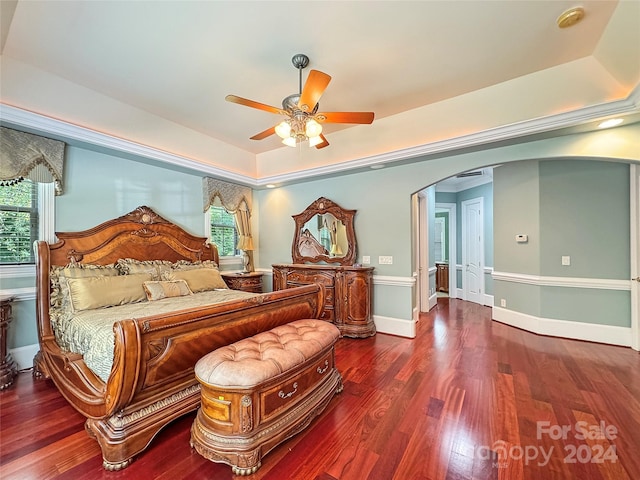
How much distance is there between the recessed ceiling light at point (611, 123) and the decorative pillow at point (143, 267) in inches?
205

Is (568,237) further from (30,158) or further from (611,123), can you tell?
(30,158)

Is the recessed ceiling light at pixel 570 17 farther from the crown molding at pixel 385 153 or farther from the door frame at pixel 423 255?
the door frame at pixel 423 255

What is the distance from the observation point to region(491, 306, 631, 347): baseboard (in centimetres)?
351

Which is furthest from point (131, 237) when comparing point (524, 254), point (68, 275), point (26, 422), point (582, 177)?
point (582, 177)

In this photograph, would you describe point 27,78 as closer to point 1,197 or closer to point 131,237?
point 1,197

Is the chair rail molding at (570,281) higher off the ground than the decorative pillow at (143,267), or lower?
lower

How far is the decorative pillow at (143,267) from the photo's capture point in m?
3.31

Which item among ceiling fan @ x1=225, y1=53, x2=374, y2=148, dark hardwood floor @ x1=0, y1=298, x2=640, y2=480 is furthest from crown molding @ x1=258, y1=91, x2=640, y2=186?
dark hardwood floor @ x1=0, y1=298, x2=640, y2=480

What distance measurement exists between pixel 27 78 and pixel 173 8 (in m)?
1.96

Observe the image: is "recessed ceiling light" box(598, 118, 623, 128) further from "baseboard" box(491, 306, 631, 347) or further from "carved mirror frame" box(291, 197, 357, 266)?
"carved mirror frame" box(291, 197, 357, 266)

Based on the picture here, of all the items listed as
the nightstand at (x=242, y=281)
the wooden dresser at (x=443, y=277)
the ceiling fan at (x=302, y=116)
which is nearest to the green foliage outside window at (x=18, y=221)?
the nightstand at (x=242, y=281)

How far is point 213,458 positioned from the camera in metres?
1.65

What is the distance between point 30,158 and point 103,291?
1651mm

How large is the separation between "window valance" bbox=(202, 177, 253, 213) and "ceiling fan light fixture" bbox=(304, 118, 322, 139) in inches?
111
